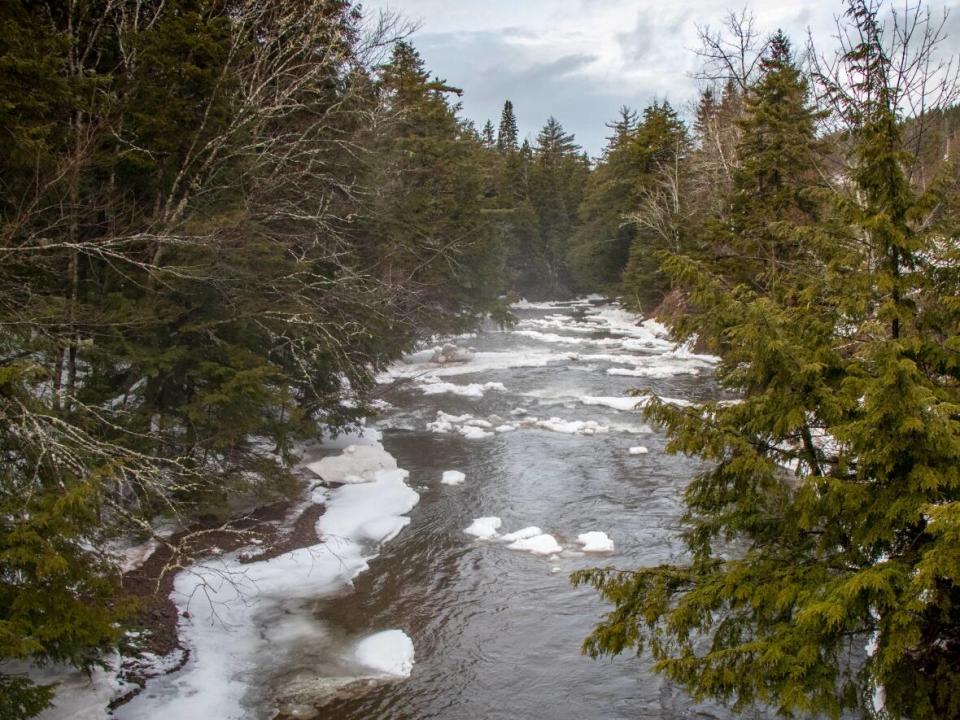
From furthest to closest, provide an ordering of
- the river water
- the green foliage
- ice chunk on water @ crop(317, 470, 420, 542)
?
ice chunk on water @ crop(317, 470, 420, 542), the river water, the green foliage

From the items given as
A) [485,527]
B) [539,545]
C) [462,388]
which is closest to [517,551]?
[539,545]

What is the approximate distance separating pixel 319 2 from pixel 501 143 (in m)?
67.7

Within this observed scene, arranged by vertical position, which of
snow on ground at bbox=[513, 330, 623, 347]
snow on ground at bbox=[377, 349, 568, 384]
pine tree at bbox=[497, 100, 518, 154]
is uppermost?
pine tree at bbox=[497, 100, 518, 154]

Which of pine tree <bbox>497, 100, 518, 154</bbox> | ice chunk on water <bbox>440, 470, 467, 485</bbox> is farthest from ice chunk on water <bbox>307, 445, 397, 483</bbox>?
pine tree <bbox>497, 100, 518, 154</bbox>

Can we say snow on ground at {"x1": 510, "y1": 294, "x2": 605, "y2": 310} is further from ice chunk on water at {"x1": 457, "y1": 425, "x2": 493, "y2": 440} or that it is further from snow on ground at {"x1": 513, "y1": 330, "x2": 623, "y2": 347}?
ice chunk on water at {"x1": 457, "y1": 425, "x2": 493, "y2": 440}

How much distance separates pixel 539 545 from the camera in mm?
10961

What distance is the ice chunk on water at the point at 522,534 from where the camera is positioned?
11.3m

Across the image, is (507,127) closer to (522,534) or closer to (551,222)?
(551,222)

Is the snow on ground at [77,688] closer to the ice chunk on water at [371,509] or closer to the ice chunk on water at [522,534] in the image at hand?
the ice chunk on water at [371,509]

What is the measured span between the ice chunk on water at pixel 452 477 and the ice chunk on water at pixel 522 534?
285 centimetres

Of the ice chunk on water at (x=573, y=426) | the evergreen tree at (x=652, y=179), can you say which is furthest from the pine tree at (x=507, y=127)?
the ice chunk on water at (x=573, y=426)

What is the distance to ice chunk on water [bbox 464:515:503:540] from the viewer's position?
11.5m

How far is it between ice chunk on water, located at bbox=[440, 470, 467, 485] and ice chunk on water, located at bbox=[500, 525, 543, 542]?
2.85 m

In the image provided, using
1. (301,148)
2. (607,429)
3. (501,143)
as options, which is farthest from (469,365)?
(501,143)
